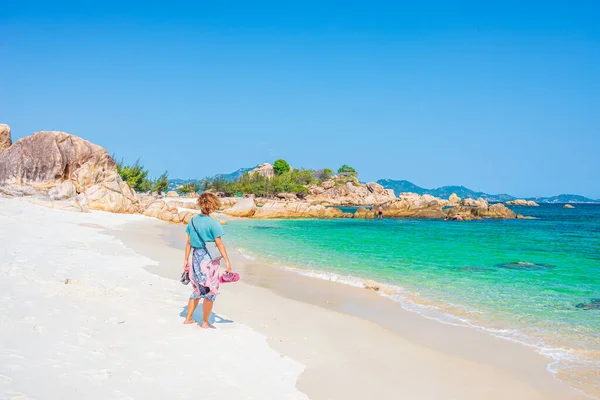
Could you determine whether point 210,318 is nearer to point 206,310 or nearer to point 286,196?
point 206,310

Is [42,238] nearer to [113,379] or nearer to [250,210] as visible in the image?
[113,379]

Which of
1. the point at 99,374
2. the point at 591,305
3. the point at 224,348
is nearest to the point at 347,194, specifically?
the point at 591,305

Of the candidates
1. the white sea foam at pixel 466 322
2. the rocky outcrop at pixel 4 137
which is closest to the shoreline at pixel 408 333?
the white sea foam at pixel 466 322

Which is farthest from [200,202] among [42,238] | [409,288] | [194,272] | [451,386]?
[42,238]

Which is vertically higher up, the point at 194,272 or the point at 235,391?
the point at 194,272

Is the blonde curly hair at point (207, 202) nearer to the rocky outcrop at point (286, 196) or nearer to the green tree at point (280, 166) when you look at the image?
the rocky outcrop at point (286, 196)

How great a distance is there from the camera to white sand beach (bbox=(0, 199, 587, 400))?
4.19 m

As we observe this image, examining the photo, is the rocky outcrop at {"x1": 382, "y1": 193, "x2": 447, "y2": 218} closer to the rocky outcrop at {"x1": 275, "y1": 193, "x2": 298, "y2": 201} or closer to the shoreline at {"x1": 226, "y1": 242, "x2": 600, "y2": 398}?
the rocky outcrop at {"x1": 275, "y1": 193, "x2": 298, "y2": 201}

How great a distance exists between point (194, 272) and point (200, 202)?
100cm

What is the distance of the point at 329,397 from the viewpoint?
4555 mm

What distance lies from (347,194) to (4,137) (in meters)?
A: 82.1

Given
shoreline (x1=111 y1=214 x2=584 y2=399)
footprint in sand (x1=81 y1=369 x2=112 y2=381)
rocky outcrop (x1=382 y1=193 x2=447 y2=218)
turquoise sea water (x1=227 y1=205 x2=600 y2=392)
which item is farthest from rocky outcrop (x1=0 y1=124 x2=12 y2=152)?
rocky outcrop (x1=382 y1=193 x2=447 y2=218)

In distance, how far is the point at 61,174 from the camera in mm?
33844

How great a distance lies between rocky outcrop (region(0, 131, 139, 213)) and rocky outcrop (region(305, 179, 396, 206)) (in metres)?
65.0
